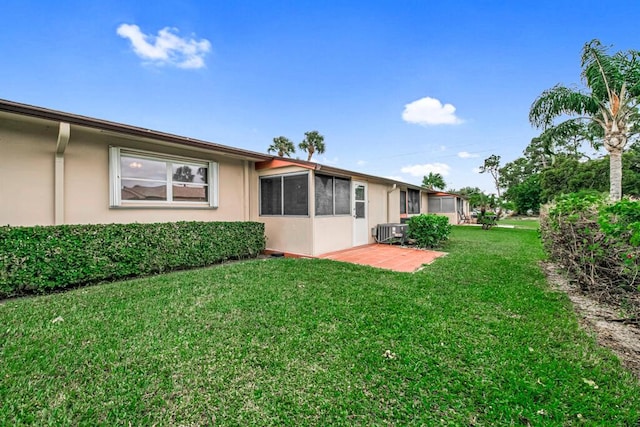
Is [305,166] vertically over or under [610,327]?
over

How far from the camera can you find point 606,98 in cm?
949

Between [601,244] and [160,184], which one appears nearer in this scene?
[601,244]

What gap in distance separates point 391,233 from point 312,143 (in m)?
20.1

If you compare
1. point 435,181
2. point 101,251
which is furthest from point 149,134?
point 435,181

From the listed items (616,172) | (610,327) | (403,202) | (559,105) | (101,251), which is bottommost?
(610,327)

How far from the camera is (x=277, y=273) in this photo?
230 inches

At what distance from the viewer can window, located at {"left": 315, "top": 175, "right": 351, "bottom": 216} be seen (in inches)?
325

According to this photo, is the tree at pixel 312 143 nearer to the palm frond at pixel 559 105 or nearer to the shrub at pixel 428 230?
the shrub at pixel 428 230

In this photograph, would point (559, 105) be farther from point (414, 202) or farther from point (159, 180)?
point (159, 180)

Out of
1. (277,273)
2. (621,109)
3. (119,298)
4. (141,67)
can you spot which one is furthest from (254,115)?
(621,109)

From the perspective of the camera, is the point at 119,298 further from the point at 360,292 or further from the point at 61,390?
the point at 360,292

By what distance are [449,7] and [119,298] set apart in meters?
13.2

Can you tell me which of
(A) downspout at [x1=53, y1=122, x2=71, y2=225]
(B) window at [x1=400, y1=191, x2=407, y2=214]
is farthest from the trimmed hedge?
(B) window at [x1=400, y1=191, x2=407, y2=214]

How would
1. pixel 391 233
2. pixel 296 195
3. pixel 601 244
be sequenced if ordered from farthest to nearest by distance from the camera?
pixel 391 233 < pixel 296 195 < pixel 601 244
